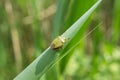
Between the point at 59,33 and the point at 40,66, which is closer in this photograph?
the point at 40,66

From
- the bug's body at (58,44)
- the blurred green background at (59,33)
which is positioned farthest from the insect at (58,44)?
the blurred green background at (59,33)

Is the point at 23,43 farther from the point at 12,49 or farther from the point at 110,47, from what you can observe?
the point at 110,47

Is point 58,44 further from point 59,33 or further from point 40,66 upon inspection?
point 59,33

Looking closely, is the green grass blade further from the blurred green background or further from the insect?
the blurred green background

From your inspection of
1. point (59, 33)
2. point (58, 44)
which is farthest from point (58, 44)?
point (59, 33)

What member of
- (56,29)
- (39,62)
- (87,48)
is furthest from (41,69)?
(87,48)

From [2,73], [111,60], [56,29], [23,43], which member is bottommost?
[111,60]

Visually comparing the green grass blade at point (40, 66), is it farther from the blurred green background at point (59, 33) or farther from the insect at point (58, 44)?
the blurred green background at point (59, 33)

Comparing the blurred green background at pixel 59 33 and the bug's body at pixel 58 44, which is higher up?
the bug's body at pixel 58 44

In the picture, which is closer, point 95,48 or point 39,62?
point 39,62
